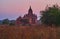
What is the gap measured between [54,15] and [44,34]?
25.5 meters

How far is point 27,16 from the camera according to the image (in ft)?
156

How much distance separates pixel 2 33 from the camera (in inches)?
270

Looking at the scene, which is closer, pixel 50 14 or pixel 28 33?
pixel 28 33

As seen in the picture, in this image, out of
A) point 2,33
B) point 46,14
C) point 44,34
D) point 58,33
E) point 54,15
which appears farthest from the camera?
point 46,14

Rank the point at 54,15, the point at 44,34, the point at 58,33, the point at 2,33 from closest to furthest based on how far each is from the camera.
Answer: the point at 2,33, the point at 44,34, the point at 58,33, the point at 54,15

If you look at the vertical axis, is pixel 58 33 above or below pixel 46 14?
below

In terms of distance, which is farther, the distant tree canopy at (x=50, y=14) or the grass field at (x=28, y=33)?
the distant tree canopy at (x=50, y=14)

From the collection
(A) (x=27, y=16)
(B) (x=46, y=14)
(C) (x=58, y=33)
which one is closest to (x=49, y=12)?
(B) (x=46, y=14)

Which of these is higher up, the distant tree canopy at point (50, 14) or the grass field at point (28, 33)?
the distant tree canopy at point (50, 14)

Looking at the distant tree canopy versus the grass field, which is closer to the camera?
→ the grass field

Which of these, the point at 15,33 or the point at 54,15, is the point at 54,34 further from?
the point at 54,15

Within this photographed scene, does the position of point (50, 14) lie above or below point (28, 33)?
above

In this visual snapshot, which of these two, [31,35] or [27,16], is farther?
[27,16]

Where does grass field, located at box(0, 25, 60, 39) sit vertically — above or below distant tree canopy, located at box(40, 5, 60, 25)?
below
